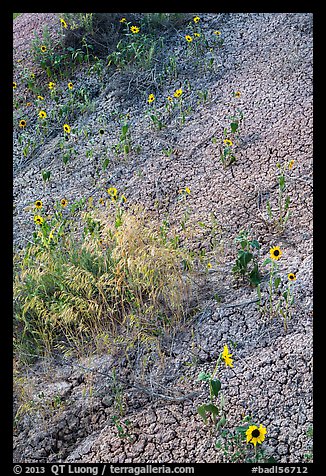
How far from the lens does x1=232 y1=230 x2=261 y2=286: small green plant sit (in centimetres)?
293

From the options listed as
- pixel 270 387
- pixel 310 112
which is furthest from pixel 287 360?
pixel 310 112

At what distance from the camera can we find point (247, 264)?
3107mm

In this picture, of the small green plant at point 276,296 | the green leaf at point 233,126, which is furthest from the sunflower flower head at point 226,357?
the green leaf at point 233,126

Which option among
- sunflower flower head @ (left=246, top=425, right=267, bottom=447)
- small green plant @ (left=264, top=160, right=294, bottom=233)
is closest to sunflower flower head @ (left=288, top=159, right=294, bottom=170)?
small green plant @ (left=264, top=160, right=294, bottom=233)

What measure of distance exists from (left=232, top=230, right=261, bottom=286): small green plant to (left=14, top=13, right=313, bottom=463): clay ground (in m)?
0.08

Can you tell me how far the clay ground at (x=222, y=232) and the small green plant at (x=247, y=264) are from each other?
0.26 ft

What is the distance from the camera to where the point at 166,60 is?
5309 mm

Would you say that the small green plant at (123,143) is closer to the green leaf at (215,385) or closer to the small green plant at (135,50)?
the small green plant at (135,50)

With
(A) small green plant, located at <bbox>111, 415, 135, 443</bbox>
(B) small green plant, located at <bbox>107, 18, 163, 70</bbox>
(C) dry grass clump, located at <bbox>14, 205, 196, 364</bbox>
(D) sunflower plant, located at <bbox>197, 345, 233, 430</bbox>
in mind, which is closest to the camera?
(D) sunflower plant, located at <bbox>197, 345, 233, 430</bbox>

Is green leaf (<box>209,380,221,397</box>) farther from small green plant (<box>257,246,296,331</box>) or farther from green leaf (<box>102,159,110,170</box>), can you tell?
green leaf (<box>102,159,110,170</box>)

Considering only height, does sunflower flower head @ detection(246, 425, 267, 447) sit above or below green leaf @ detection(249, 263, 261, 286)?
below

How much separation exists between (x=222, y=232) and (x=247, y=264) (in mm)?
434

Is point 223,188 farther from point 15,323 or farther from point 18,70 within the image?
point 18,70

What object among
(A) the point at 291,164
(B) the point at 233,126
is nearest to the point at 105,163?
(B) the point at 233,126
